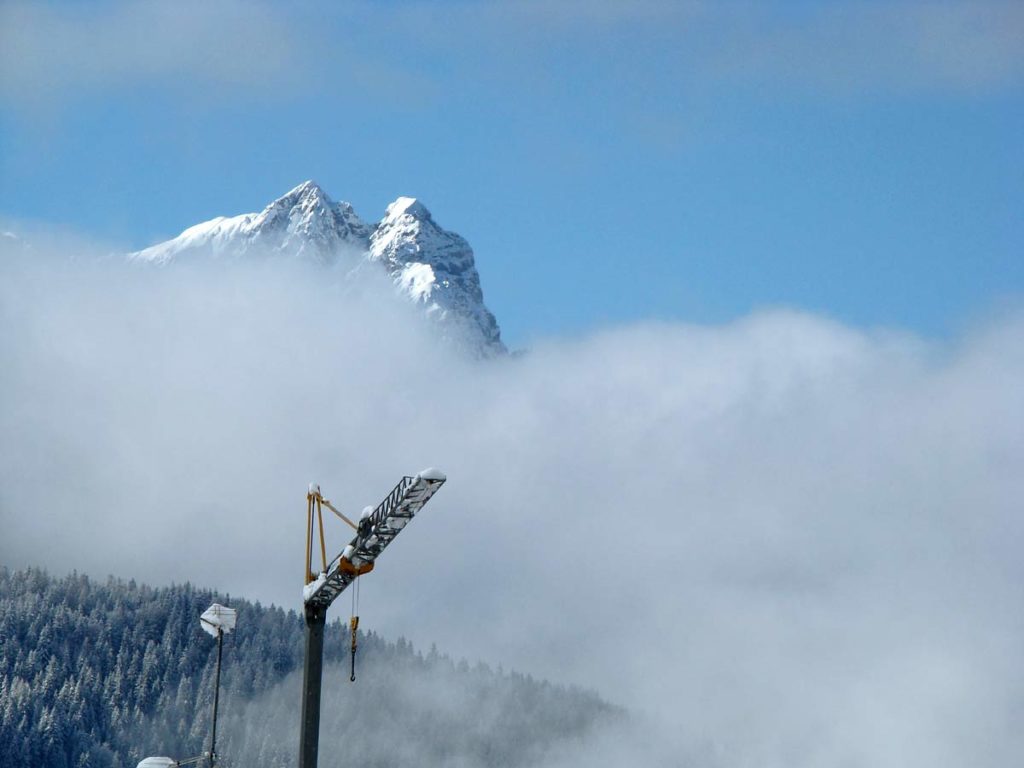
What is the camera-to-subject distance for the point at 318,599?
8944cm

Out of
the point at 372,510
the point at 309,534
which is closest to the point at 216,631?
the point at 309,534

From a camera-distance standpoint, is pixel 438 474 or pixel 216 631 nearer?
pixel 438 474

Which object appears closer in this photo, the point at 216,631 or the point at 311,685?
the point at 311,685

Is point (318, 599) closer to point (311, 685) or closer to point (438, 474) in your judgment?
point (311, 685)

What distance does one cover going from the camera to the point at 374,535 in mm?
86188

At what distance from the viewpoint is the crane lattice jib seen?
8362cm

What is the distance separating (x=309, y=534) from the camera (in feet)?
308

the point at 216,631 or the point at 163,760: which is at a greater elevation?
the point at 216,631

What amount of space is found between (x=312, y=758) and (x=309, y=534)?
47.5ft

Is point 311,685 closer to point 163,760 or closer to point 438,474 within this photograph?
point 163,760

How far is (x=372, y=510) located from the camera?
86312 mm

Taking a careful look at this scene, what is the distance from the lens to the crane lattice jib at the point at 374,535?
83625 millimetres

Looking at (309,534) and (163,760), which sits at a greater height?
(309,534)

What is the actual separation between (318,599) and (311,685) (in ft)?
17.4
